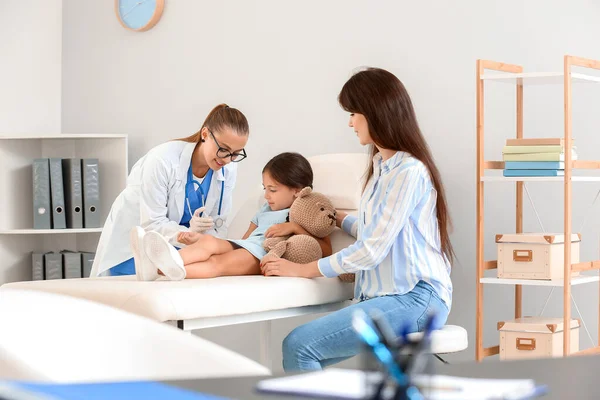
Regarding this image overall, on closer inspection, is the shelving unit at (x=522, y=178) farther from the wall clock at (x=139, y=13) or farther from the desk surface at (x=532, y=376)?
the wall clock at (x=139, y=13)

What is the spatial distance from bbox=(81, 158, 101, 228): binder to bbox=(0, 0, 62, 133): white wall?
0.60 meters

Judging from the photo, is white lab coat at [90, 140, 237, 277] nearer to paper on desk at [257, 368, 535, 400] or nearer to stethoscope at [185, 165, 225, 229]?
stethoscope at [185, 165, 225, 229]

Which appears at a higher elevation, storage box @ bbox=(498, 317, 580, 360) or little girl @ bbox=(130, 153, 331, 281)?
little girl @ bbox=(130, 153, 331, 281)

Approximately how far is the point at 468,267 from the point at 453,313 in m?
0.18

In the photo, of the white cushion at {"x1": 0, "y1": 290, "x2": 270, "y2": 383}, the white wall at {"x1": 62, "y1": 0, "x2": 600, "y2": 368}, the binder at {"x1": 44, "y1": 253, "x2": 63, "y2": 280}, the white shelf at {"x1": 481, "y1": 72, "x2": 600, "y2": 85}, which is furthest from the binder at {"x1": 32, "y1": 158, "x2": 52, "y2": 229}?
the white cushion at {"x1": 0, "y1": 290, "x2": 270, "y2": 383}

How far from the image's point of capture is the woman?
2.15 metres

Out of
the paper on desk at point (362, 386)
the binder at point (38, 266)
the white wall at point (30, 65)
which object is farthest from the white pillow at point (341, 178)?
the white wall at point (30, 65)

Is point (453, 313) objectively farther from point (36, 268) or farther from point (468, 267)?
point (36, 268)

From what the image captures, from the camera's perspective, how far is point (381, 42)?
3.17 m

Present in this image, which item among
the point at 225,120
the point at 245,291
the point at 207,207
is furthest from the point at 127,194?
the point at 245,291

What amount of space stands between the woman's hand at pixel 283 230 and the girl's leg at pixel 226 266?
0.10m

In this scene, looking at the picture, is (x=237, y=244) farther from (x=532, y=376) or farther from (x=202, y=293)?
(x=532, y=376)

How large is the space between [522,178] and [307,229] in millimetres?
661

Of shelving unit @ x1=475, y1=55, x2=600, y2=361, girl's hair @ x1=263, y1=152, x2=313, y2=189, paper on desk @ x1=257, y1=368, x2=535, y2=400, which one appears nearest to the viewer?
paper on desk @ x1=257, y1=368, x2=535, y2=400
